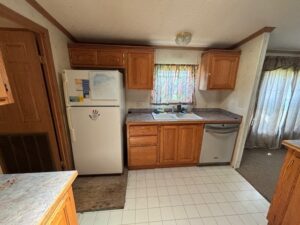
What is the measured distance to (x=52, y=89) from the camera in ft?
5.73

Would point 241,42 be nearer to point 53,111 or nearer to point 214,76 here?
point 214,76

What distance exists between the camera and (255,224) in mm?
1589

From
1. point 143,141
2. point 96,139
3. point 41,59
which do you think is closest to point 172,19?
point 41,59

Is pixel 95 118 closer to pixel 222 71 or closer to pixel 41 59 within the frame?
pixel 41 59

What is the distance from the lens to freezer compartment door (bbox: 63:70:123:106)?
1882mm

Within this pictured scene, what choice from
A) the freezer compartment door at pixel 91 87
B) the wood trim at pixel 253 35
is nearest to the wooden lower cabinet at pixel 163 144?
the freezer compartment door at pixel 91 87

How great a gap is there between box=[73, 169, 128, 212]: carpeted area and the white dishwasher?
1490 mm

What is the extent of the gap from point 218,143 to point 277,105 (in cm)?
178

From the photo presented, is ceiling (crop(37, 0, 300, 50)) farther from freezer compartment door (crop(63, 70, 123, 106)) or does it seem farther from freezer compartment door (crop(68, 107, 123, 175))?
freezer compartment door (crop(68, 107, 123, 175))

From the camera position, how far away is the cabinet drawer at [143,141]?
2.35 meters

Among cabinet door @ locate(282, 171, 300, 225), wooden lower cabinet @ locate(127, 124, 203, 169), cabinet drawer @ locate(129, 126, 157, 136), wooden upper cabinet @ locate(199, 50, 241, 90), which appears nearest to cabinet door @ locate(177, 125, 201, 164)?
wooden lower cabinet @ locate(127, 124, 203, 169)

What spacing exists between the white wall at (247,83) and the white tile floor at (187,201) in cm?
66

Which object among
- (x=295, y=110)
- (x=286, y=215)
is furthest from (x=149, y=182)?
(x=295, y=110)

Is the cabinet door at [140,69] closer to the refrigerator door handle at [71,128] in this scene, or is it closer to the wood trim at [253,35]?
the refrigerator door handle at [71,128]
